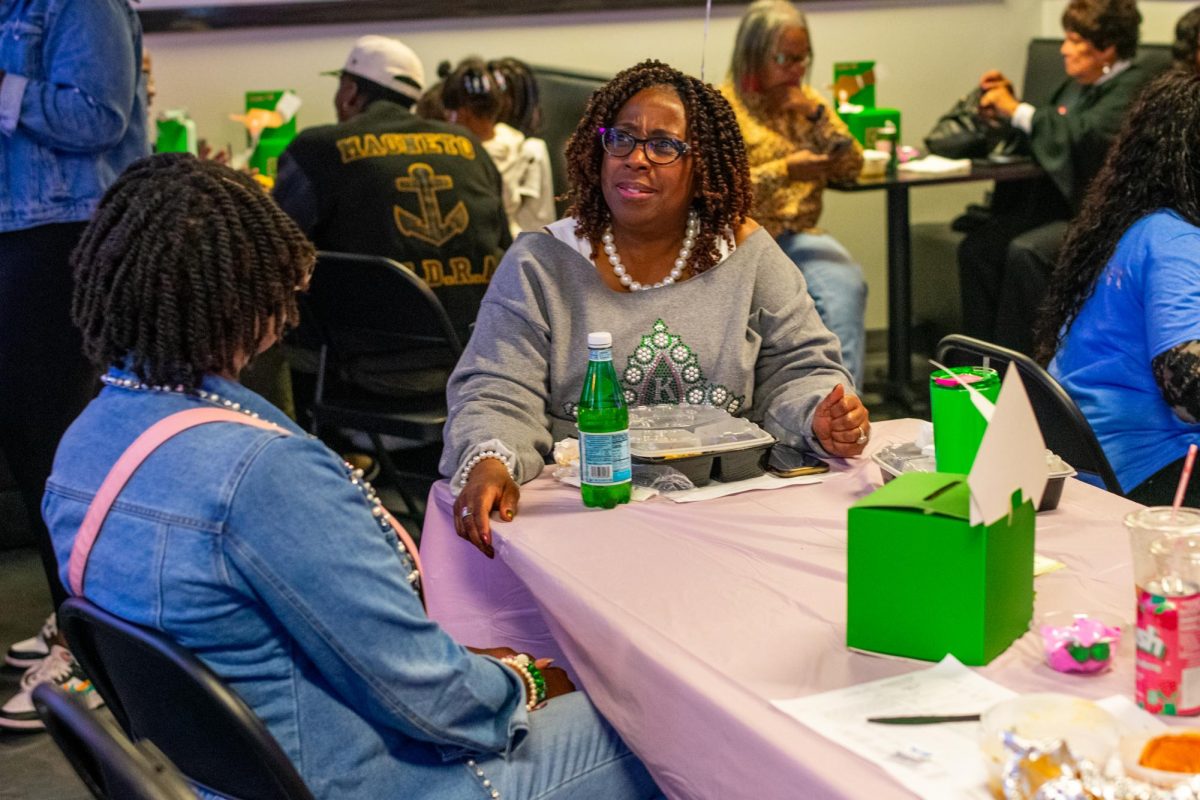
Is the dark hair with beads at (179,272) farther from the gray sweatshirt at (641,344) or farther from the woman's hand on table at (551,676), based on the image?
the gray sweatshirt at (641,344)

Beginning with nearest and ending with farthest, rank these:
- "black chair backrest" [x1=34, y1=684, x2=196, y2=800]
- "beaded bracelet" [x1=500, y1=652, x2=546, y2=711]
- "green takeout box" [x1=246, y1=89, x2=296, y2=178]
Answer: "black chair backrest" [x1=34, y1=684, x2=196, y2=800] → "beaded bracelet" [x1=500, y1=652, x2=546, y2=711] → "green takeout box" [x1=246, y1=89, x2=296, y2=178]

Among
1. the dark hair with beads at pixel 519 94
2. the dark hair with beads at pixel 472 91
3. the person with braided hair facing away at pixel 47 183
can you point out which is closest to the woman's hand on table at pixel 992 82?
the dark hair with beads at pixel 519 94

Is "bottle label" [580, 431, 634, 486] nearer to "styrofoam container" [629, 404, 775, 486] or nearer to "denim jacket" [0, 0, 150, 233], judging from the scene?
"styrofoam container" [629, 404, 775, 486]

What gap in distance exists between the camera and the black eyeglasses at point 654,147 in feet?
7.22

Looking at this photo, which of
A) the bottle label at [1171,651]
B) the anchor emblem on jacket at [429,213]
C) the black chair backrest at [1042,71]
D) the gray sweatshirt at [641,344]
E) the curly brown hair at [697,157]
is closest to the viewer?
the bottle label at [1171,651]

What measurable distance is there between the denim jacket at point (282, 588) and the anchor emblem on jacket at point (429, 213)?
2016 mm

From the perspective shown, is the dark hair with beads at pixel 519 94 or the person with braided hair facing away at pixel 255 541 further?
the dark hair with beads at pixel 519 94

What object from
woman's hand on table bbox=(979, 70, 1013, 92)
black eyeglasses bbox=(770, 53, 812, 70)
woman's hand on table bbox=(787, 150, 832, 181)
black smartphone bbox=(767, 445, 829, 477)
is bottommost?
black smartphone bbox=(767, 445, 829, 477)

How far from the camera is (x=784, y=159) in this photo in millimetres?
4105

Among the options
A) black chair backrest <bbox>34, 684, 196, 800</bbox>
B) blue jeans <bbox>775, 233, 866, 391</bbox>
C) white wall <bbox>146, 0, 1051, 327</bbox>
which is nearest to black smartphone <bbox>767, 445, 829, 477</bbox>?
black chair backrest <bbox>34, 684, 196, 800</bbox>

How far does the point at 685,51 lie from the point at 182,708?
Result: 460 cm

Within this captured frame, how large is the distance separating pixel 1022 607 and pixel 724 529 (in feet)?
1.49

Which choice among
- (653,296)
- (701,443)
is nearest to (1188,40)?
(653,296)

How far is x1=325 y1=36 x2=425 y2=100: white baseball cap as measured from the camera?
3.70 metres
